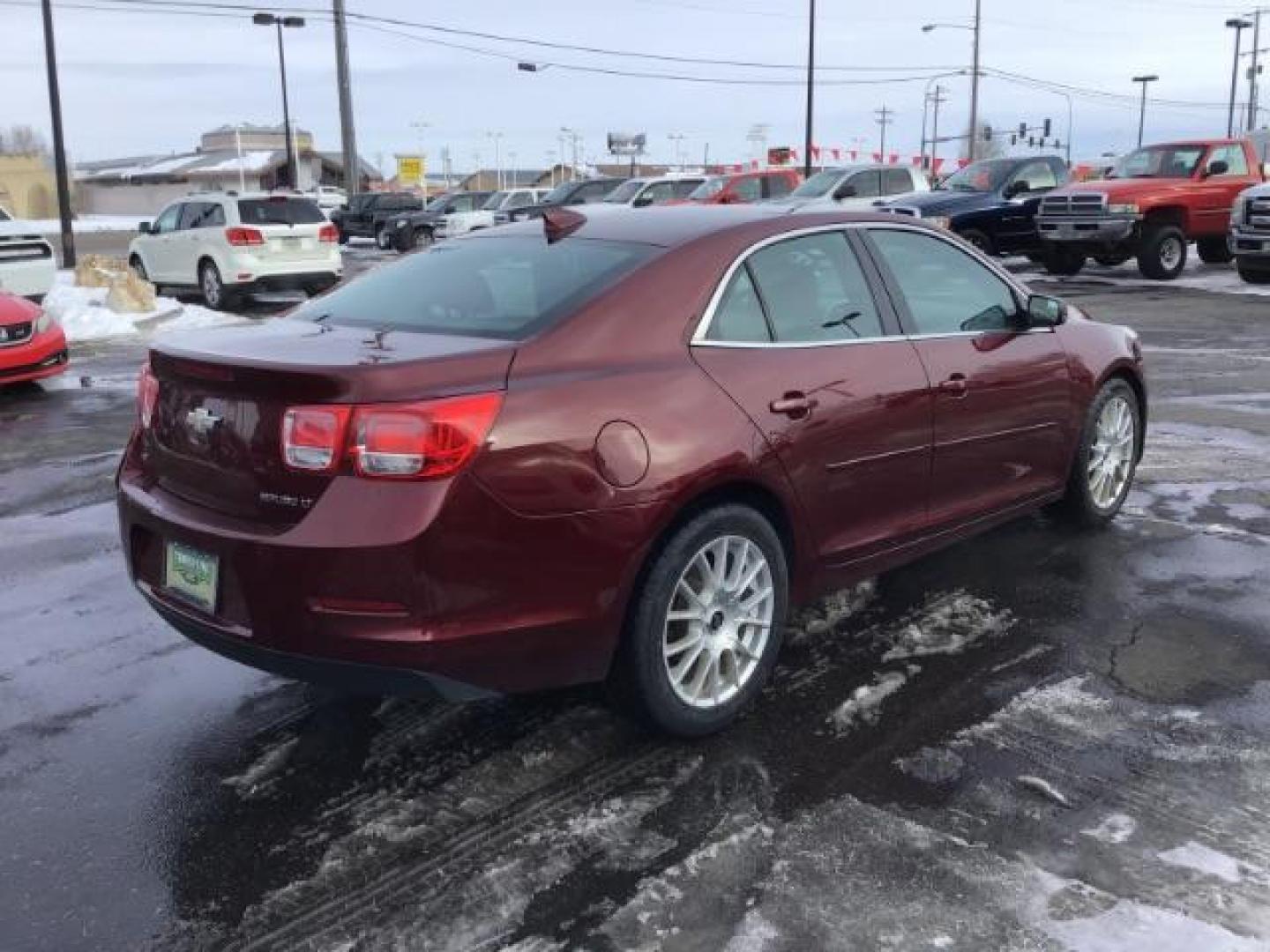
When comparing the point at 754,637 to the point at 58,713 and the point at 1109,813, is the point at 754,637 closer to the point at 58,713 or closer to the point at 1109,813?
the point at 1109,813

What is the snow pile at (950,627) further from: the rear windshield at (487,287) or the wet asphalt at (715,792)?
the rear windshield at (487,287)

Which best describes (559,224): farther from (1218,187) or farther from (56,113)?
(56,113)

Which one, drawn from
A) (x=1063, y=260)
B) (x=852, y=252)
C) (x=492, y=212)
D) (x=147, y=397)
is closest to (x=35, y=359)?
(x=147, y=397)

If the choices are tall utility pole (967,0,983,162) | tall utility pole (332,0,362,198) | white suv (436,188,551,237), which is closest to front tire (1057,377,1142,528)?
white suv (436,188,551,237)

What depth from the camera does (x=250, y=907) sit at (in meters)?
2.90

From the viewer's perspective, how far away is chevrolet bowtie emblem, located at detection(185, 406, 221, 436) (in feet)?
11.1

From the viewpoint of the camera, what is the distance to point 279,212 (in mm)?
17719

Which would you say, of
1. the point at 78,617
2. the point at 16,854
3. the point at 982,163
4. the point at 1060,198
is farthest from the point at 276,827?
the point at 982,163

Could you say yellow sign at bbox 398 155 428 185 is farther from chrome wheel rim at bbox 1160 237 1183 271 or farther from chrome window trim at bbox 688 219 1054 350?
chrome window trim at bbox 688 219 1054 350

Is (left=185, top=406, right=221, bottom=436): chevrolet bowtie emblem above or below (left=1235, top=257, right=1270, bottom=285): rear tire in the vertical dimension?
above

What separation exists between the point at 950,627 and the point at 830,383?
121 cm

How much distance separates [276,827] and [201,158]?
89.5 metres

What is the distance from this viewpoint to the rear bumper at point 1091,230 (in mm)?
18656

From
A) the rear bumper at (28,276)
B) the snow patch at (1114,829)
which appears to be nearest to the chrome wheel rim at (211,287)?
the rear bumper at (28,276)
